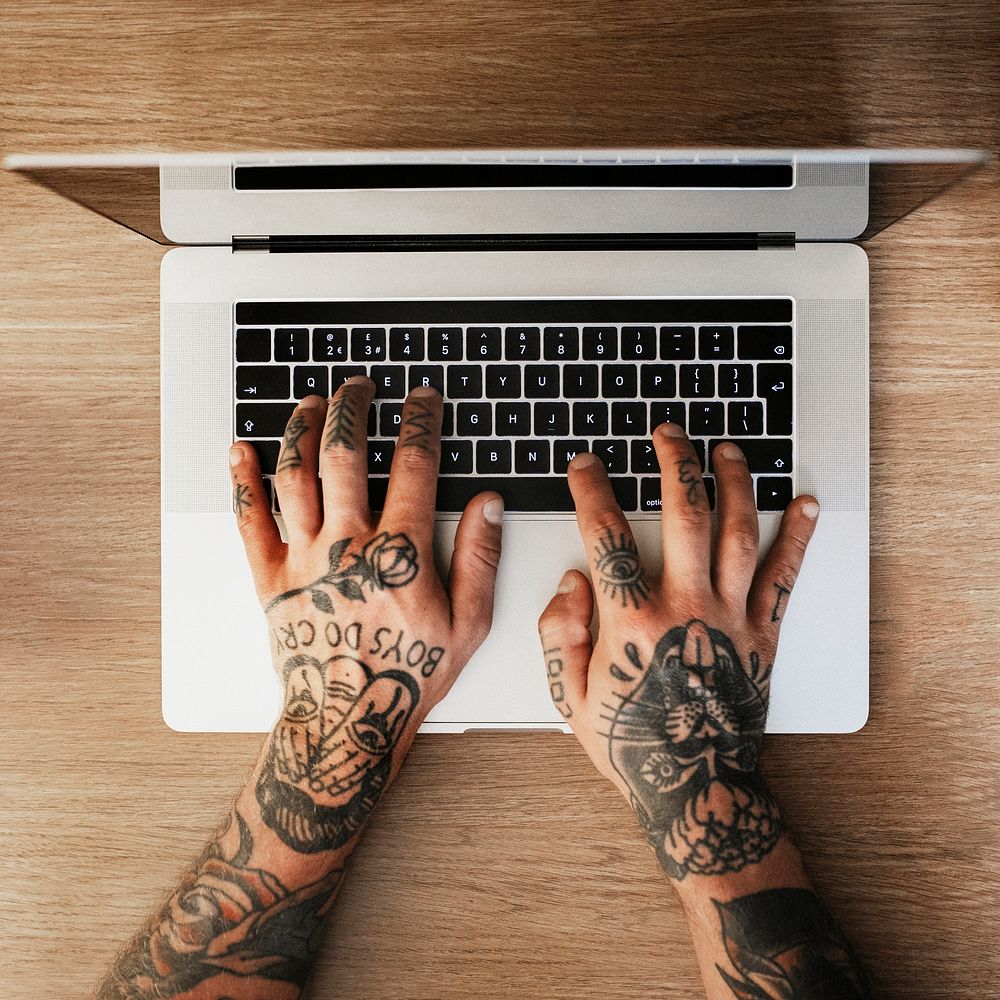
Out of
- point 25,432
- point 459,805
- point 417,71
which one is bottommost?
point 459,805

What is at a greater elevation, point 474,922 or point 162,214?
point 162,214

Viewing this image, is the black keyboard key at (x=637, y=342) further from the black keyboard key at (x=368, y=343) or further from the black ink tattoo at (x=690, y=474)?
the black keyboard key at (x=368, y=343)

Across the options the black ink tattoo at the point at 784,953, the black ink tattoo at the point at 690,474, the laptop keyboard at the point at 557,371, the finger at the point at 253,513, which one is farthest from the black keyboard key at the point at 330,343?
the black ink tattoo at the point at 784,953

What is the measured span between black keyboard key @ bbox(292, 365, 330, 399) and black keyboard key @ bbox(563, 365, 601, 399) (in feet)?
0.71

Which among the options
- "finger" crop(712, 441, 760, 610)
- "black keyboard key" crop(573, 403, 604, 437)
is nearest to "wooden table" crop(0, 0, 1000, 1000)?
"finger" crop(712, 441, 760, 610)

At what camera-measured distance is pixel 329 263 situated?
0.66m

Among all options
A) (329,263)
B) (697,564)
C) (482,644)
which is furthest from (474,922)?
(329,263)

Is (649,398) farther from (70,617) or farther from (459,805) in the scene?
(70,617)

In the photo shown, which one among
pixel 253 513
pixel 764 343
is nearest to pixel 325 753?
pixel 253 513

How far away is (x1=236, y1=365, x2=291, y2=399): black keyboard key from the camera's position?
26.2 inches

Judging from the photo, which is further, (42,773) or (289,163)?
(42,773)

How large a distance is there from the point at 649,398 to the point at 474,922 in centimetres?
53

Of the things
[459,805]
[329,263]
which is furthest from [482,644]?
[329,263]

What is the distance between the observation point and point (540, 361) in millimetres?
660
